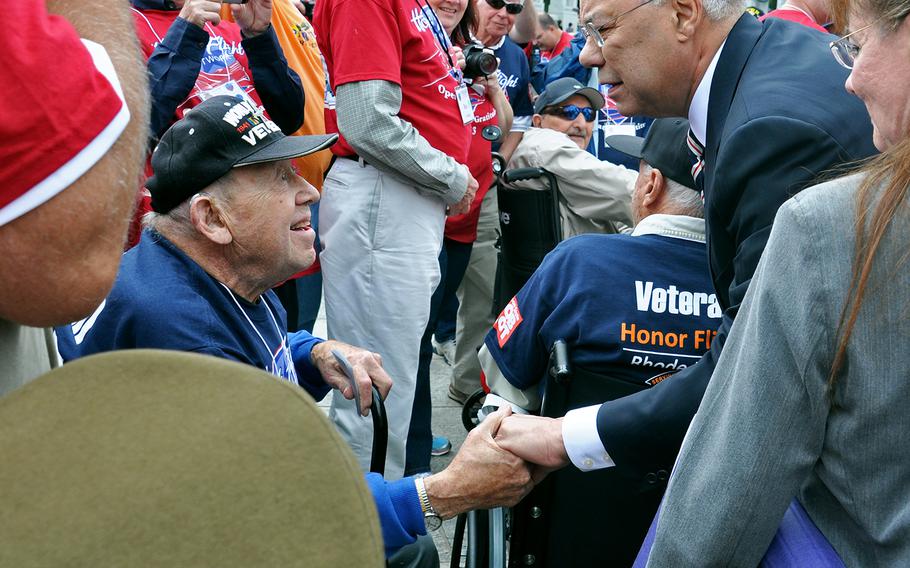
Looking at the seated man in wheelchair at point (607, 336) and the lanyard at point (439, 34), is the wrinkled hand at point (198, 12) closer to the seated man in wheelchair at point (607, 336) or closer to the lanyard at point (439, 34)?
the lanyard at point (439, 34)

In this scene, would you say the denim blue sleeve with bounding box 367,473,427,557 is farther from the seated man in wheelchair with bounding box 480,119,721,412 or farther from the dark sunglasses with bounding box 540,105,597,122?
the dark sunglasses with bounding box 540,105,597,122

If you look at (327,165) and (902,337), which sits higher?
(902,337)

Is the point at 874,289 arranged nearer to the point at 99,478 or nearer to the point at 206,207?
the point at 99,478

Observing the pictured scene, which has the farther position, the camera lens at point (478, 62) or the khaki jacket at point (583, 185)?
the camera lens at point (478, 62)

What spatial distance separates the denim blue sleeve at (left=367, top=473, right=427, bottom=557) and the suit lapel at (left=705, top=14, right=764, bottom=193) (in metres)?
0.92

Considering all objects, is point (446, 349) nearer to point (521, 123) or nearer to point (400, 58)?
point (521, 123)

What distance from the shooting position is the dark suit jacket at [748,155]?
1.72 meters

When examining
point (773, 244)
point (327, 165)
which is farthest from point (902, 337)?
point (327, 165)

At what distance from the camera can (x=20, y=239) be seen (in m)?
0.78

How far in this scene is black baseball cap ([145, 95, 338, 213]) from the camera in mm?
2232

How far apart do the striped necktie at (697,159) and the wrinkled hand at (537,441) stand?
2.33 feet

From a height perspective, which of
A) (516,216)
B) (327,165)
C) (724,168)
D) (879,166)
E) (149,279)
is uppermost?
(879,166)

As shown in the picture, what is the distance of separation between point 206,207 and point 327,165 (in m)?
1.81

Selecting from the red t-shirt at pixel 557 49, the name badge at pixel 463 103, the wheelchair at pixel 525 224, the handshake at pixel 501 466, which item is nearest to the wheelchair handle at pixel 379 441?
the handshake at pixel 501 466
